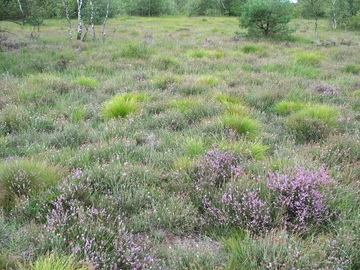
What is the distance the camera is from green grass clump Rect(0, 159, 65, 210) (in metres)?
3.31

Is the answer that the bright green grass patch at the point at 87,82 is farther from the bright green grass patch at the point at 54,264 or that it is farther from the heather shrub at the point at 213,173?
the bright green grass patch at the point at 54,264

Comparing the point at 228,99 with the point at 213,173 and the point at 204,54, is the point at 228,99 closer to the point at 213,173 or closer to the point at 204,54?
the point at 213,173

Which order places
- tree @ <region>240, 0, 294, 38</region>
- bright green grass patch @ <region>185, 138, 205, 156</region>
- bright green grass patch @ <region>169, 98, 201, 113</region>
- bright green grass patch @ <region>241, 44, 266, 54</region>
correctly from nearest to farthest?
bright green grass patch @ <region>185, 138, 205, 156</region> < bright green grass patch @ <region>169, 98, 201, 113</region> < bright green grass patch @ <region>241, 44, 266, 54</region> < tree @ <region>240, 0, 294, 38</region>

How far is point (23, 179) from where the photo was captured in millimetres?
3436

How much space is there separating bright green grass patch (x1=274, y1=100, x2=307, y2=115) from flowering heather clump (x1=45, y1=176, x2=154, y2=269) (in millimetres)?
4456

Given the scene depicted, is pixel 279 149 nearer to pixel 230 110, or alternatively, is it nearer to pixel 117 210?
pixel 230 110

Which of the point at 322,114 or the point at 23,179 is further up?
the point at 322,114

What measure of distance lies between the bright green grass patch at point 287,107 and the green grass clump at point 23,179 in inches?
176

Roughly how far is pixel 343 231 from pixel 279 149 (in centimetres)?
190

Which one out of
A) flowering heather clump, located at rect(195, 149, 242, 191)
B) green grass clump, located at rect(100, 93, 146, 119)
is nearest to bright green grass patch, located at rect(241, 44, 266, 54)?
green grass clump, located at rect(100, 93, 146, 119)

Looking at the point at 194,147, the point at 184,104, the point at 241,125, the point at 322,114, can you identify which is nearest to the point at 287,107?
the point at 322,114

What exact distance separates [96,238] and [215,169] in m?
1.68

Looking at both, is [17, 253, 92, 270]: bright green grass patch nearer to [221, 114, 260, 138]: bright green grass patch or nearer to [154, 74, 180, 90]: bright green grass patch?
[221, 114, 260, 138]: bright green grass patch

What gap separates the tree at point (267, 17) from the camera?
1638 centimetres
